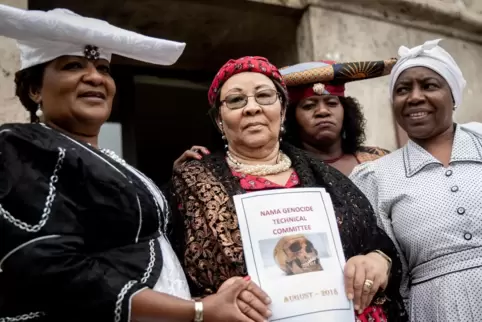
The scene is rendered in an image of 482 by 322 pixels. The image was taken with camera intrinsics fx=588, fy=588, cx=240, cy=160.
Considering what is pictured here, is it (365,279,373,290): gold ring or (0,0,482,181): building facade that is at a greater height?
(0,0,482,181): building facade

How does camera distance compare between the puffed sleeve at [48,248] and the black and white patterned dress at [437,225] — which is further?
the black and white patterned dress at [437,225]

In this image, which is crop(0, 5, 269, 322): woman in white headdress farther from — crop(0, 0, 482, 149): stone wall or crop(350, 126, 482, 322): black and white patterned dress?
crop(0, 0, 482, 149): stone wall

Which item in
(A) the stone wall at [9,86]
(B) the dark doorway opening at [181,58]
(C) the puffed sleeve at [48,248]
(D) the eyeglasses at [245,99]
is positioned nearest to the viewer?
(C) the puffed sleeve at [48,248]

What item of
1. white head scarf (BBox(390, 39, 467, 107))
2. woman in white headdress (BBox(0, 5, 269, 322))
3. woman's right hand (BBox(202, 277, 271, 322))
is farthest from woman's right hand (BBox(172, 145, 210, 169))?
white head scarf (BBox(390, 39, 467, 107))

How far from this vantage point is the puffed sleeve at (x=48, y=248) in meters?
1.43

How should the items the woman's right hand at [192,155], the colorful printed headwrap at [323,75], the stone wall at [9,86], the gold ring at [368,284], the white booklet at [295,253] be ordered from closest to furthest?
1. the white booklet at [295,253]
2. the gold ring at [368,284]
3. the woman's right hand at [192,155]
4. the stone wall at [9,86]
5. the colorful printed headwrap at [323,75]

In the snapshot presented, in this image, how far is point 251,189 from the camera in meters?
1.95

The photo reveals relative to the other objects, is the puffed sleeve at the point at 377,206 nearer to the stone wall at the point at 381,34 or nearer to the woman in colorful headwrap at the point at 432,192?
the woman in colorful headwrap at the point at 432,192

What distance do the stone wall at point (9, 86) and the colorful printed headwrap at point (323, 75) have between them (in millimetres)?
1239

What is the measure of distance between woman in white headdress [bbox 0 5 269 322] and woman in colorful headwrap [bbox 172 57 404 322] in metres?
0.10

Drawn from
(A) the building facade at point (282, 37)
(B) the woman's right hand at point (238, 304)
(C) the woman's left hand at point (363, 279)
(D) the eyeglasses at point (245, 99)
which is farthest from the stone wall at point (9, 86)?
(C) the woman's left hand at point (363, 279)

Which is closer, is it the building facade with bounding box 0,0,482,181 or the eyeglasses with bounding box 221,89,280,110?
the eyeglasses with bounding box 221,89,280,110

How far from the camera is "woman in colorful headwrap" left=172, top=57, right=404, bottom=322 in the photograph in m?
1.80

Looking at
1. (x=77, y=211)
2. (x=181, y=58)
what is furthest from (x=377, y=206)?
(x=181, y=58)
